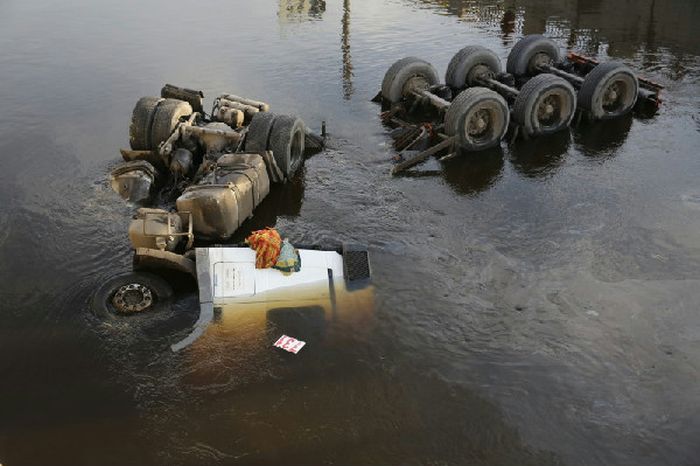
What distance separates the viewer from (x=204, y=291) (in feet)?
28.0

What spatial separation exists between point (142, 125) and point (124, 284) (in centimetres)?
490

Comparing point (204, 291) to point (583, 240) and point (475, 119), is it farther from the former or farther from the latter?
point (475, 119)

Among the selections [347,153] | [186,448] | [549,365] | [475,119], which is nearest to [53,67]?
[347,153]

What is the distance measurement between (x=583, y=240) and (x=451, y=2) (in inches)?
908

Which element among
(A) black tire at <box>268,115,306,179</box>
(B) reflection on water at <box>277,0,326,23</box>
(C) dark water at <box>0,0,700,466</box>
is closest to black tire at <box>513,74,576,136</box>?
(C) dark water at <box>0,0,700,466</box>

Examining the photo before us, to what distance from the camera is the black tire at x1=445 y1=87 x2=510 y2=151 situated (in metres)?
13.2

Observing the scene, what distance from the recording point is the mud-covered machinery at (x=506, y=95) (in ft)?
44.4

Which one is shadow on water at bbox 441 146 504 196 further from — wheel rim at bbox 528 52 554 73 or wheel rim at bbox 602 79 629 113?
wheel rim at bbox 528 52 554 73

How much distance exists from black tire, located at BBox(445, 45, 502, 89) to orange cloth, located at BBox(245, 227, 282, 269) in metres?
9.84

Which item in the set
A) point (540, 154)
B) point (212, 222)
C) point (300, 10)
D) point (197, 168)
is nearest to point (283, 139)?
point (197, 168)

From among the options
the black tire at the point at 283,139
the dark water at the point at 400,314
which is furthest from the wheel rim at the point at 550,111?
the black tire at the point at 283,139

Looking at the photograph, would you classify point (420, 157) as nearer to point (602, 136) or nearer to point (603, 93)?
point (602, 136)

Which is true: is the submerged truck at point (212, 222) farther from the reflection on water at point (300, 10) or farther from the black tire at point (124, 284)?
the reflection on water at point (300, 10)

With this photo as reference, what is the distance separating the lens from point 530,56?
17859 millimetres
